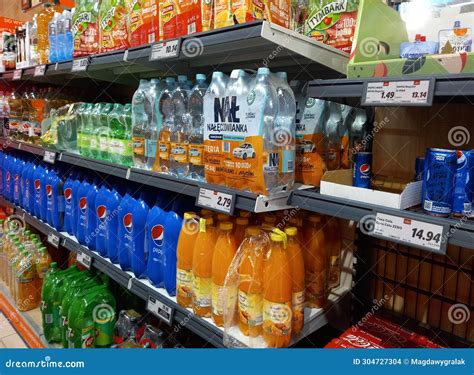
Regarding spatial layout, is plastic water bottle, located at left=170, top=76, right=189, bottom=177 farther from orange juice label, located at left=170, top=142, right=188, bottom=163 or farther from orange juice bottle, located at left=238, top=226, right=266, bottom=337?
orange juice bottle, located at left=238, top=226, right=266, bottom=337

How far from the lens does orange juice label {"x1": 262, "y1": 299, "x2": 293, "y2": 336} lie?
130 centimetres

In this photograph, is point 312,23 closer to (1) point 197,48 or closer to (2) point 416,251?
(1) point 197,48

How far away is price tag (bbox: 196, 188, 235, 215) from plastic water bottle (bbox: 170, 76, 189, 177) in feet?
0.79

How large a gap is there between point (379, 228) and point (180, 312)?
3.05 ft

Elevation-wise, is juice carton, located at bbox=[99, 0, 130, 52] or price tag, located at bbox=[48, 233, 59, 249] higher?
juice carton, located at bbox=[99, 0, 130, 52]

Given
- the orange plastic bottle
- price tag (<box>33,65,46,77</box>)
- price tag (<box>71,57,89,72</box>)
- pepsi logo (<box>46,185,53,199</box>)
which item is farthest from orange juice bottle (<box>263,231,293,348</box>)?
the orange plastic bottle

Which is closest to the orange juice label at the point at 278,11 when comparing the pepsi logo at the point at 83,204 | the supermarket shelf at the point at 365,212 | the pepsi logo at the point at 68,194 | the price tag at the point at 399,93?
the price tag at the point at 399,93

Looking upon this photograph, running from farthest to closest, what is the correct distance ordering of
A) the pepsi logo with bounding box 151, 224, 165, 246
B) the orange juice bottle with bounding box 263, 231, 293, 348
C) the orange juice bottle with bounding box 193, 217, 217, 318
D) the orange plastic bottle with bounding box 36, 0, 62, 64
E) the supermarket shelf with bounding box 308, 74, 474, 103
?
the orange plastic bottle with bounding box 36, 0, 62, 64 → the pepsi logo with bounding box 151, 224, 165, 246 → the orange juice bottle with bounding box 193, 217, 217, 318 → the orange juice bottle with bounding box 263, 231, 293, 348 → the supermarket shelf with bounding box 308, 74, 474, 103

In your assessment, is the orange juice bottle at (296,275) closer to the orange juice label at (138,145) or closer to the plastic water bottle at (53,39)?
the orange juice label at (138,145)

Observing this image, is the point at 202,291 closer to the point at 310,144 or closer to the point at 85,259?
the point at 310,144

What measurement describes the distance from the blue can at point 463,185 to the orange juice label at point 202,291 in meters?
0.90

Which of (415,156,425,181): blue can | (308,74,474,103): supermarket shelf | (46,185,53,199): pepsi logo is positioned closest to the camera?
(308,74,474,103): supermarket shelf

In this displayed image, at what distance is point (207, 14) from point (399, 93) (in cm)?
80

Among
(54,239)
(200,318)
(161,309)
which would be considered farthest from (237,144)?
(54,239)
